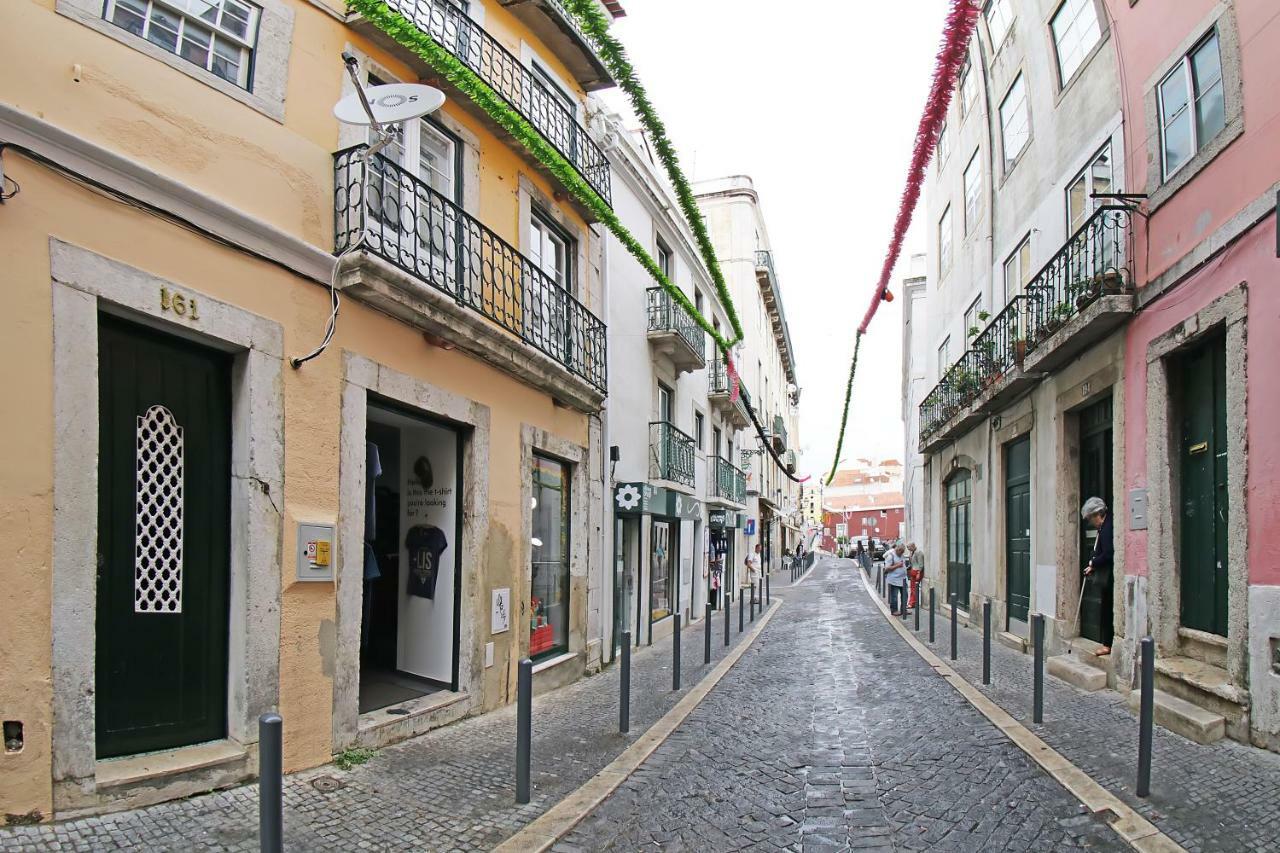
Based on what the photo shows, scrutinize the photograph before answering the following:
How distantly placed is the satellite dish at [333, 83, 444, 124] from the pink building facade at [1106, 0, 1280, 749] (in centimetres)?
640

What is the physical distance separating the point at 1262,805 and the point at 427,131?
8.34 meters

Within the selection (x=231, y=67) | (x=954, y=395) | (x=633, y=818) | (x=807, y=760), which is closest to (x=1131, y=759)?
(x=807, y=760)

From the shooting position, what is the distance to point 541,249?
1034 cm

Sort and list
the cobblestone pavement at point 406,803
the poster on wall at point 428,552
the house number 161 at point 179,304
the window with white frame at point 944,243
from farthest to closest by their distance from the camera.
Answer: the window with white frame at point 944,243 → the poster on wall at point 428,552 → the house number 161 at point 179,304 → the cobblestone pavement at point 406,803

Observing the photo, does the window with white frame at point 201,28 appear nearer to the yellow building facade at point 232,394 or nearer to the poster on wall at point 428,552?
the yellow building facade at point 232,394

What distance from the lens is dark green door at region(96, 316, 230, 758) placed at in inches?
189

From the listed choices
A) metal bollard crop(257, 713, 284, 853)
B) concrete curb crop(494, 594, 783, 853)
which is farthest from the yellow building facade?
metal bollard crop(257, 713, 284, 853)

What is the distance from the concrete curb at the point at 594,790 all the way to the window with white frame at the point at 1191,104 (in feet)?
23.8

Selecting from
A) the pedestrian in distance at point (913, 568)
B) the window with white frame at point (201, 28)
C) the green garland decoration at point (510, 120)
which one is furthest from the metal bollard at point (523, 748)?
the pedestrian in distance at point (913, 568)

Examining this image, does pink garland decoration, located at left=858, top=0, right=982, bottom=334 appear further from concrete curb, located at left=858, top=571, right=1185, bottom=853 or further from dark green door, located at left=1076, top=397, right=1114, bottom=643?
dark green door, located at left=1076, top=397, right=1114, bottom=643

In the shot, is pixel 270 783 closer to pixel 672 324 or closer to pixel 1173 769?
pixel 1173 769

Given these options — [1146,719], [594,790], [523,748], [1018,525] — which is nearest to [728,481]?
[1018,525]

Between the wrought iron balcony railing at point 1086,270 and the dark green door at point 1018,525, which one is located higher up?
the wrought iron balcony railing at point 1086,270

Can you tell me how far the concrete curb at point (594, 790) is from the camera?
15.0ft
